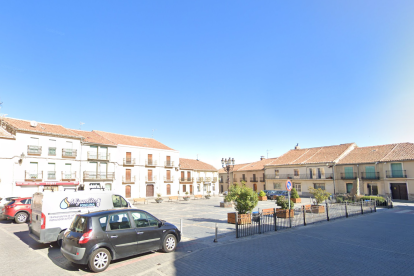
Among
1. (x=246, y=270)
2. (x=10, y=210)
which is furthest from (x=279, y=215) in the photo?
(x=10, y=210)

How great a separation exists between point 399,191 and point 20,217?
3960 centimetres

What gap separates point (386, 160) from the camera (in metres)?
33.3

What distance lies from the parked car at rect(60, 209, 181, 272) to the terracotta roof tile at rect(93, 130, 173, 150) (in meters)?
32.2

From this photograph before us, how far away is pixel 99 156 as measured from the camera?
116 feet

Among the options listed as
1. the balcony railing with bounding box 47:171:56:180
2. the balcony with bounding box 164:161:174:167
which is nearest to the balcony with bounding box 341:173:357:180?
the balcony with bounding box 164:161:174:167

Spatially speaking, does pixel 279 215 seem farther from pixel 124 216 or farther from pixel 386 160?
pixel 386 160

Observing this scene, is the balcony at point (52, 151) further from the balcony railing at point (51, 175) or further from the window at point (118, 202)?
the window at point (118, 202)

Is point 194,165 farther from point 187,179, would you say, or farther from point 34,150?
point 34,150

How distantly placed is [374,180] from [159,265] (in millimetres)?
36141

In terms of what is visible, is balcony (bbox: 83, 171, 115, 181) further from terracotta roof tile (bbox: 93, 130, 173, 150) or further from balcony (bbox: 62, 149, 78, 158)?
terracotta roof tile (bbox: 93, 130, 173, 150)

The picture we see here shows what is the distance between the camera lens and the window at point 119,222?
24.5 ft

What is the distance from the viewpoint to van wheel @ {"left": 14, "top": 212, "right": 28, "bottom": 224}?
14977 millimetres

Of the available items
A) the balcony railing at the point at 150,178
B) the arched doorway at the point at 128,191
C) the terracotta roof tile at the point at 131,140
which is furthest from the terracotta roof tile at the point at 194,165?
the arched doorway at the point at 128,191

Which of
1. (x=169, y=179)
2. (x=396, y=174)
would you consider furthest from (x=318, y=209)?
(x=169, y=179)
